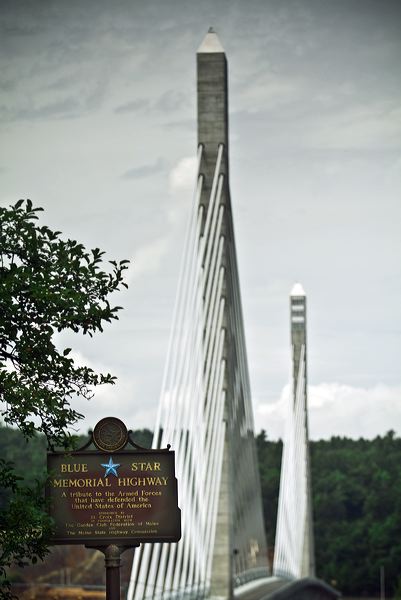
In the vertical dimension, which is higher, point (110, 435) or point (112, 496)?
point (110, 435)

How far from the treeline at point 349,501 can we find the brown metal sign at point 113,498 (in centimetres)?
11659

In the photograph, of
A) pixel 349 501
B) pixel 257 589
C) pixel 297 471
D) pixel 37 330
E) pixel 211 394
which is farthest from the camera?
pixel 349 501

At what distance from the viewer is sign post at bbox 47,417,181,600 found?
1933 cm

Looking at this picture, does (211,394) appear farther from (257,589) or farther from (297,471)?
(297,471)

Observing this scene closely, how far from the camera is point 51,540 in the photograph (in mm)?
18281

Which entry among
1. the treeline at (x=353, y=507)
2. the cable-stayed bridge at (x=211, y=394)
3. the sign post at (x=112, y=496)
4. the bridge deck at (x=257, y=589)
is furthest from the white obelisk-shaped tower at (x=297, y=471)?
the sign post at (x=112, y=496)

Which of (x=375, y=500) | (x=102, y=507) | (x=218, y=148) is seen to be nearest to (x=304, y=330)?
(x=218, y=148)

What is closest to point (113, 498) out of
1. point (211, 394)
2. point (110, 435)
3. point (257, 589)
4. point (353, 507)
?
point (110, 435)

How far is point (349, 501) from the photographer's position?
156m

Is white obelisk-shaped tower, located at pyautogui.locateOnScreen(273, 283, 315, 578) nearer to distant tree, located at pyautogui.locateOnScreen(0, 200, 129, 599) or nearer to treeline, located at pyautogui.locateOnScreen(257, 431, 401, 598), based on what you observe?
treeline, located at pyautogui.locateOnScreen(257, 431, 401, 598)

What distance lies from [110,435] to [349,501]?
5440 inches

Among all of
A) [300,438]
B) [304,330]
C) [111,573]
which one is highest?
[304,330]

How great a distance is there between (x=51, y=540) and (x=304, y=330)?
244ft

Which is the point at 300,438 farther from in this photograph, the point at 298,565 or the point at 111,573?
the point at 111,573
